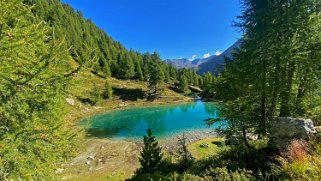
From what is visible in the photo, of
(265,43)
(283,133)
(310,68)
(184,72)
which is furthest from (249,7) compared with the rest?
(184,72)

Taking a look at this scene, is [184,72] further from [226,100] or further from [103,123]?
[226,100]

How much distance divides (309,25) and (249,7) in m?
3.71

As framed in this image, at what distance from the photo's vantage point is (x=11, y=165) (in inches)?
318

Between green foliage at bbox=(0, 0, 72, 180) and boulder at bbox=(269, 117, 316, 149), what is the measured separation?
35.1ft

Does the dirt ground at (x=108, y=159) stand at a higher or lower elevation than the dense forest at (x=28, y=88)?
lower

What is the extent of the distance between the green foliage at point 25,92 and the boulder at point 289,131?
1070 centimetres

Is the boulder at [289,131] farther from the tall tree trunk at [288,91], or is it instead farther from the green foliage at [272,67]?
the tall tree trunk at [288,91]

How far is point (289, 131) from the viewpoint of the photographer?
12000 mm

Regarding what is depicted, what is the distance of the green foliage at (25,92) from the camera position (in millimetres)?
6885

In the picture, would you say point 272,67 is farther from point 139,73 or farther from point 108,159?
point 139,73

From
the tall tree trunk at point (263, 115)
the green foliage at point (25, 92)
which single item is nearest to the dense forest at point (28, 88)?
the green foliage at point (25, 92)

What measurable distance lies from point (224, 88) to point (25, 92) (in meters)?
13.3

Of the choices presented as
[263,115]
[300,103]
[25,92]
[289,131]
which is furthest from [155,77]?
[25,92]

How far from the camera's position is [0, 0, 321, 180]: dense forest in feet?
24.5
